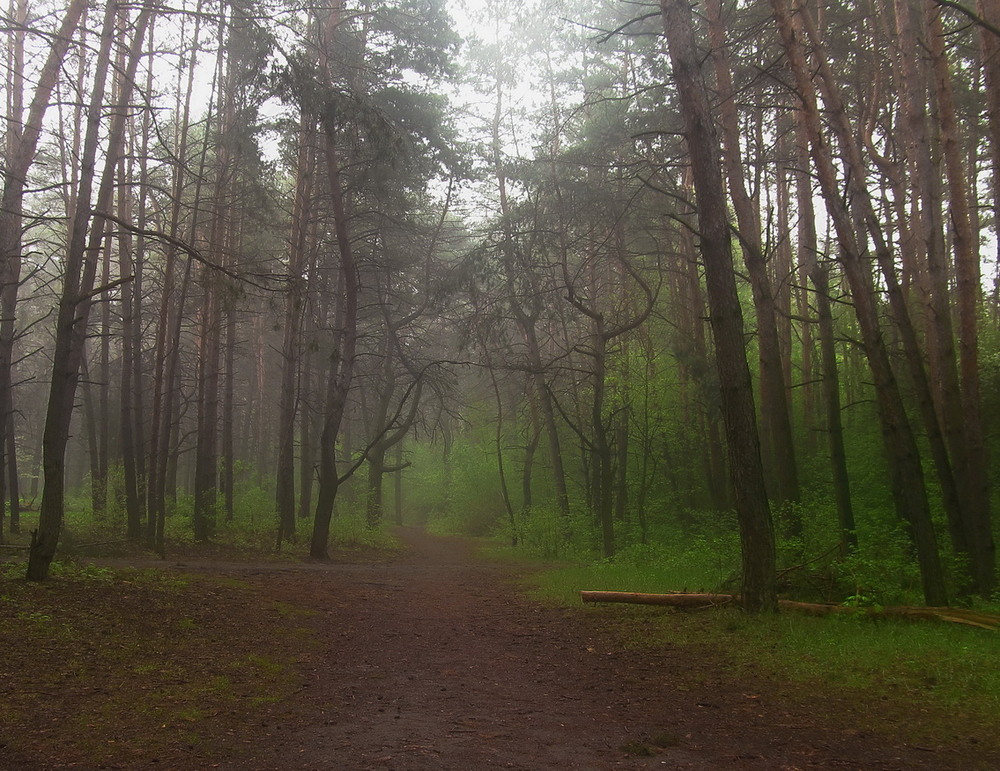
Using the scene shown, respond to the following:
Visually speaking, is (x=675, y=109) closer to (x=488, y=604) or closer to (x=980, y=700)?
(x=488, y=604)

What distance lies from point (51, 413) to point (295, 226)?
12.8m

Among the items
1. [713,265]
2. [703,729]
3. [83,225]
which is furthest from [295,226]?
[703,729]

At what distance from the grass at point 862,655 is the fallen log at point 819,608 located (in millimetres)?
134

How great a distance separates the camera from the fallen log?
7.61m

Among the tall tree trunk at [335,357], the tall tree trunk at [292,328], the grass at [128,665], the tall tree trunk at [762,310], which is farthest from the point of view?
the tall tree trunk at [292,328]

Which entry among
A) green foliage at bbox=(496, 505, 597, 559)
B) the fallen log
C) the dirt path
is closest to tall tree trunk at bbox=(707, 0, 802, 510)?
the fallen log

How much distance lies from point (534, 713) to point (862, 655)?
3.07 metres

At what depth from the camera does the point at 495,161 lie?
24.2m

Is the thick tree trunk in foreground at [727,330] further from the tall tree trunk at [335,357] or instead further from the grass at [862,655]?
the tall tree trunk at [335,357]

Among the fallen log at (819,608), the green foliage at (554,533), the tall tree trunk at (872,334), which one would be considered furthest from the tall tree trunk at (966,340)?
the green foliage at (554,533)

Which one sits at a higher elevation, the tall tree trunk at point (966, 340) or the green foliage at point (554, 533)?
the tall tree trunk at point (966, 340)

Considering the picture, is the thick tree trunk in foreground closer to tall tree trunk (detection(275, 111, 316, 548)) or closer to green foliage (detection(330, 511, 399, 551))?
tall tree trunk (detection(275, 111, 316, 548))

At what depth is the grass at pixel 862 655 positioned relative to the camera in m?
5.04

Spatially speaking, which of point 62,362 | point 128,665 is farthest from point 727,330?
point 62,362
